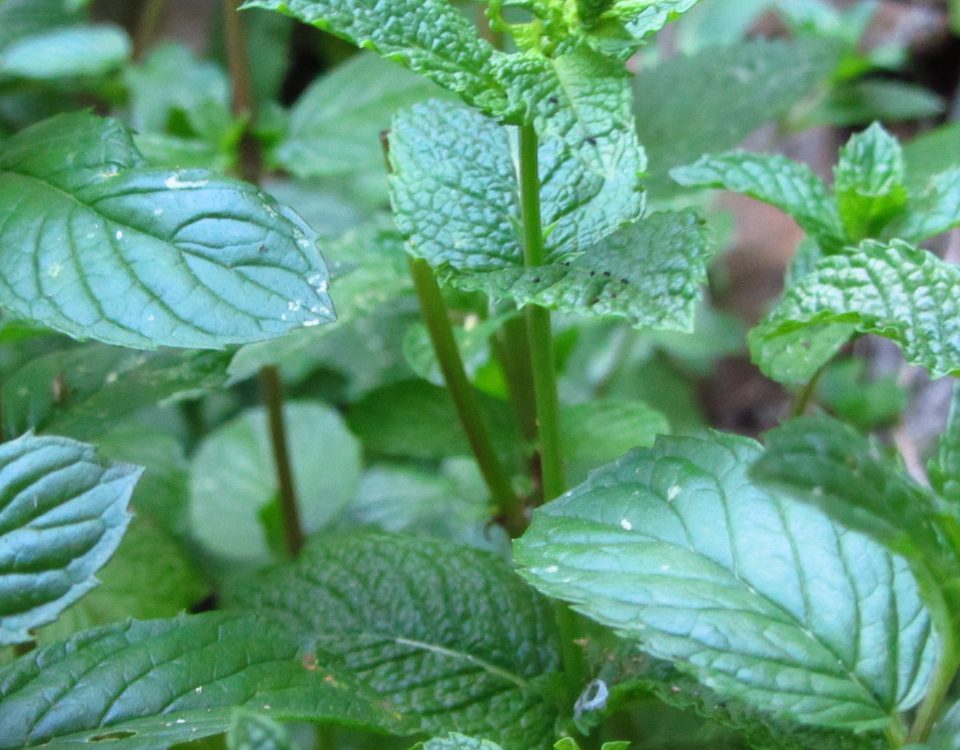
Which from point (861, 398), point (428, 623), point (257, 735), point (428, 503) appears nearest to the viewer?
point (257, 735)

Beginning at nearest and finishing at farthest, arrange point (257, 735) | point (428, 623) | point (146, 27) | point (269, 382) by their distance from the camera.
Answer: point (257, 735) → point (428, 623) → point (269, 382) → point (146, 27)

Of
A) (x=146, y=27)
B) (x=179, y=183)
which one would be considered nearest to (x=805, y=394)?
(x=179, y=183)

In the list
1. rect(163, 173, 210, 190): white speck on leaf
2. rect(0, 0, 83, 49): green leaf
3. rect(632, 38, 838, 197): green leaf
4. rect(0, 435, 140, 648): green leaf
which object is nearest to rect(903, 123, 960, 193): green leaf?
rect(632, 38, 838, 197): green leaf

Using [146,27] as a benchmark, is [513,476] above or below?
below

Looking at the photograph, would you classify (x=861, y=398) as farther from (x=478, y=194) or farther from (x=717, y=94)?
(x=478, y=194)

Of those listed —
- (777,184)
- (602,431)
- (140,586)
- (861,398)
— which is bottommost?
(861,398)

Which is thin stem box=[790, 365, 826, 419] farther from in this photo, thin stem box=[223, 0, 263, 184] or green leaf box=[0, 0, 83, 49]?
green leaf box=[0, 0, 83, 49]

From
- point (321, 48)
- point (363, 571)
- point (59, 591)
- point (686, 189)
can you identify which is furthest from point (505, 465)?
point (321, 48)
